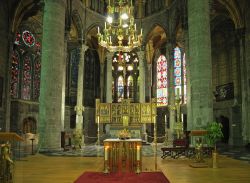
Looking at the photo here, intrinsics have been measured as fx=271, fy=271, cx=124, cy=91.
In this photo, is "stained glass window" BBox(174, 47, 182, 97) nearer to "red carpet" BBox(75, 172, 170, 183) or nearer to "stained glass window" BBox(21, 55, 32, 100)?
"stained glass window" BBox(21, 55, 32, 100)

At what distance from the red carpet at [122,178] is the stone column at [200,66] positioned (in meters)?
6.00

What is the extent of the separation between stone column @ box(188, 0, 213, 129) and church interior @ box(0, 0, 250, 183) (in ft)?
0.17

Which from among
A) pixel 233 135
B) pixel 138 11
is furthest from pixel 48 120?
pixel 138 11

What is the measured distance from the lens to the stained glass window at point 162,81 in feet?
109

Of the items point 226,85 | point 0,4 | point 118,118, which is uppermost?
point 0,4

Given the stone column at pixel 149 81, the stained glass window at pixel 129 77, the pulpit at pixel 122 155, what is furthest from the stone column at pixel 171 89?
the pulpit at pixel 122 155

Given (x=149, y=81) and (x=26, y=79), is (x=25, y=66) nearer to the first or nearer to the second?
(x=26, y=79)

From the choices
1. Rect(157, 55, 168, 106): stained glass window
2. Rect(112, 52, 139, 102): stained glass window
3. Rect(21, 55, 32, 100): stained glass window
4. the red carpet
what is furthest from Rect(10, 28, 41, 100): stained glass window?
the red carpet

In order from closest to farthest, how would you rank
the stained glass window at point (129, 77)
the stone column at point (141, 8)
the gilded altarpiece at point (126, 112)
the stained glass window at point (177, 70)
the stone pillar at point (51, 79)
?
the stone pillar at point (51, 79) → the gilded altarpiece at point (126, 112) → the stone column at point (141, 8) → the stained glass window at point (177, 70) → the stained glass window at point (129, 77)

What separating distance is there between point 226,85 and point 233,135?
468 centimetres

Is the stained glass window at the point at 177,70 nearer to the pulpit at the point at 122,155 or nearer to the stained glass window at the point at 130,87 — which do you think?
the stained glass window at the point at 130,87

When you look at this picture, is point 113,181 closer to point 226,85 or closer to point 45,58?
point 45,58

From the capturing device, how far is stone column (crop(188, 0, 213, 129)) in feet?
44.9

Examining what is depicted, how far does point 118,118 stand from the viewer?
22.0 meters
